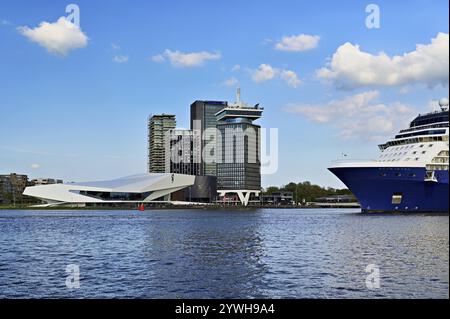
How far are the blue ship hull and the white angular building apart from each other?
Answer: 85274 millimetres

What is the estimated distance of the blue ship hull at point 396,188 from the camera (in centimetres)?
4931

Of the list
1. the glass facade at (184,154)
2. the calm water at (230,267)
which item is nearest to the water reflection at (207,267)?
the calm water at (230,267)

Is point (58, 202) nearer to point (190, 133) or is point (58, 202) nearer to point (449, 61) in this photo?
point (190, 133)

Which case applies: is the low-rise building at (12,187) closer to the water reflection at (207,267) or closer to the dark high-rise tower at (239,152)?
the dark high-rise tower at (239,152)

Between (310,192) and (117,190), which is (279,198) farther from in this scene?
(117,190)

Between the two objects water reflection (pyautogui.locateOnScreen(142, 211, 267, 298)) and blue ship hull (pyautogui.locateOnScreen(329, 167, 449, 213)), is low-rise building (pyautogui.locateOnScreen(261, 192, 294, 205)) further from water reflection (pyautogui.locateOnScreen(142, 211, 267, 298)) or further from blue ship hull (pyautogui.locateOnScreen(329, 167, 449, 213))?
water reflection (pyautogui.locateOnScreen(142, 211, 267, 298))

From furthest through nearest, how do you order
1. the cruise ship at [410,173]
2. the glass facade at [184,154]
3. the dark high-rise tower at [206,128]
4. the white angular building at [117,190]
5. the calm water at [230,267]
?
1. the glass facade at [184,154]
2. the dark high-rise tower at [206,128]
3. the white angular building at [117,190]
4. the cruise ship at [410,173]
5. the calm water at [230,267]

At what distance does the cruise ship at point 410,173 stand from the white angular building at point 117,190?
84.7 meters

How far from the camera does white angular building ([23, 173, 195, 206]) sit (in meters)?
127

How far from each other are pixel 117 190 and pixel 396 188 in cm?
9163

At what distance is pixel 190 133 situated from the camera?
186 m

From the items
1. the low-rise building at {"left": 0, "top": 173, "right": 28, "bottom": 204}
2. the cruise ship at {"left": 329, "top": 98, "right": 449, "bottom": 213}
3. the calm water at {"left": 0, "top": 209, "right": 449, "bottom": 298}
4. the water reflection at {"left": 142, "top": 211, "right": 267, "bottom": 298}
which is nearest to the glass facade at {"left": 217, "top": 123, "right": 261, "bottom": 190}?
the low-rise building at {"left": 0, "top": 173, "right": 28, "bottom": 204}
